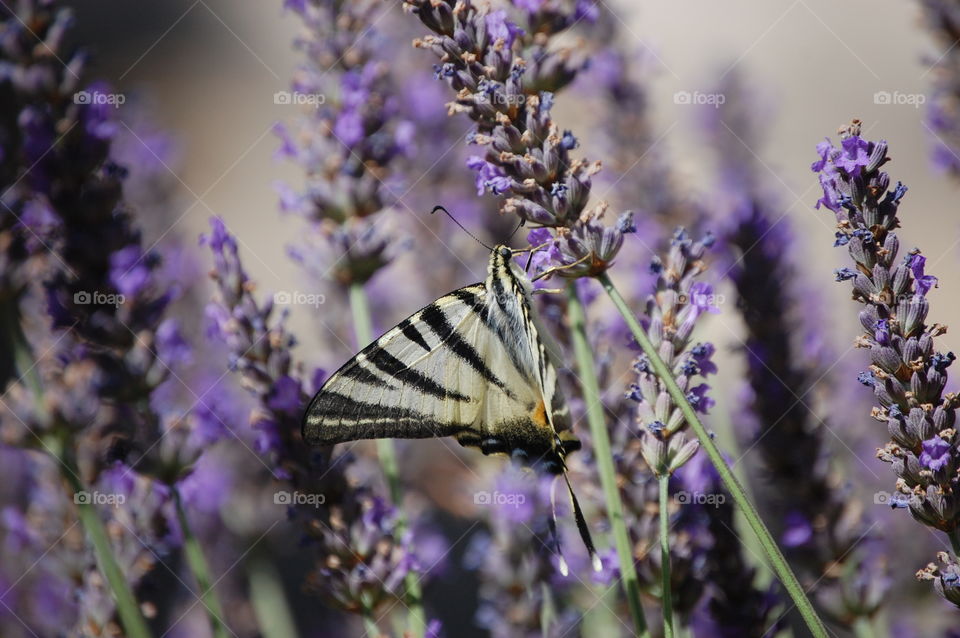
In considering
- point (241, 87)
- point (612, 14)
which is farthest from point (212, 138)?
point (612, 14)

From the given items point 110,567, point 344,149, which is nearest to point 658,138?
point 344,149

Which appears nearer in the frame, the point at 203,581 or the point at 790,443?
the point at 203,581

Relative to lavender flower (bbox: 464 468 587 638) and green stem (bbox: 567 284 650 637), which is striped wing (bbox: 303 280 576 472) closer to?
green stem (bbox: 567 284 650 637)

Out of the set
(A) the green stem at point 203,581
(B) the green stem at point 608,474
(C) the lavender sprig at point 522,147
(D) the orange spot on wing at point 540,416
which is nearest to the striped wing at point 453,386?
(D) the orange spot on wing at point 540,416

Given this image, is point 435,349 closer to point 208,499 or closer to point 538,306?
point 538,306

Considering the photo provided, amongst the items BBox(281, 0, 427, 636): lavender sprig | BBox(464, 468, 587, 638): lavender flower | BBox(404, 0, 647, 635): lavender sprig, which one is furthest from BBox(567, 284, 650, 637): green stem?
BBox(281, 0, 427, 636): lavender sprig

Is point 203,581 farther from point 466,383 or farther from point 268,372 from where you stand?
point 466,383
